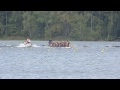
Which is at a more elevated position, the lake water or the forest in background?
the forest in background

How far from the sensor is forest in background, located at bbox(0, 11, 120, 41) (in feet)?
327

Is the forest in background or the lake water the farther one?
the forest in background

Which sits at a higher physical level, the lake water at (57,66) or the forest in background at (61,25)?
the forest in background at (61,25)

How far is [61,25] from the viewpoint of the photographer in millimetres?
103375

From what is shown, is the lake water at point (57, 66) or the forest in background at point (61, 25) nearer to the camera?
the lake water at point (57, 66)

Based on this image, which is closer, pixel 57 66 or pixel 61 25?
pixel 57 66

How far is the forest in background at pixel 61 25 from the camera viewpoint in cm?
9962

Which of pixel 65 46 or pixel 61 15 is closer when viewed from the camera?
pixel 65 46
